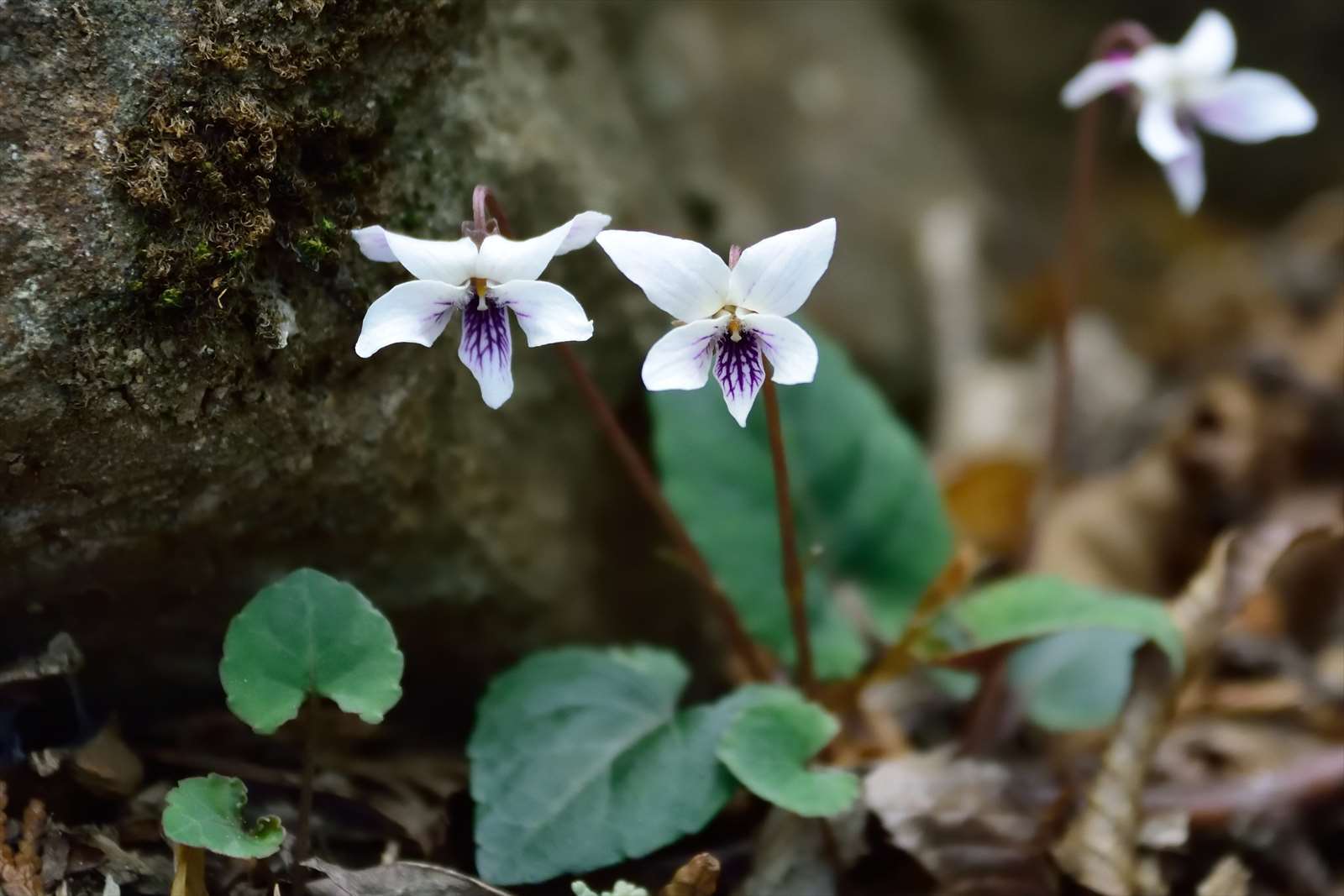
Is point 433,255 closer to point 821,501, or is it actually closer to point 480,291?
point 480,291

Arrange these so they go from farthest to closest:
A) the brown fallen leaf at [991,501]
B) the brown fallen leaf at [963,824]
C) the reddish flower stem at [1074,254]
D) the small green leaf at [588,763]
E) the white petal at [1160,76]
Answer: the brown fallen leaf at [991,501], the reddish flower stem at [1074,254], the white petal at [1160,76], the brown fallen leaf at [963,824], the small green leaf at [588,763]

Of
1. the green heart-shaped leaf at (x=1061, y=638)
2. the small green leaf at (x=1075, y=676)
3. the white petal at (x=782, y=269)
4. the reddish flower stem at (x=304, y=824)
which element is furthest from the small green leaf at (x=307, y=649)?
the small green leaf at (x=1075, y=676)

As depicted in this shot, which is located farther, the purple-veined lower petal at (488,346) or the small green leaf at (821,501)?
the small green leaf at (821,501)

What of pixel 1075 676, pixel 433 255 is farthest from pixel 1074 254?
pixel 433 255

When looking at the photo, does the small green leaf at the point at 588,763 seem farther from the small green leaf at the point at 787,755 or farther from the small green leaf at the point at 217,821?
the small green leaf at the point at 217,821

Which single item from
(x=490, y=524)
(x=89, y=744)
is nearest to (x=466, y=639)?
(x=490, y=524)

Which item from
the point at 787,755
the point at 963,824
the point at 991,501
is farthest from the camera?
the point at 991,501

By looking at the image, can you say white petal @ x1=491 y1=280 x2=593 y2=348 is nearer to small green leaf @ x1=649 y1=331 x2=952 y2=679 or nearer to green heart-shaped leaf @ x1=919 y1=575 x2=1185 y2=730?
small green leaf @ x1=649 y1=331 x2=952 y2=679
